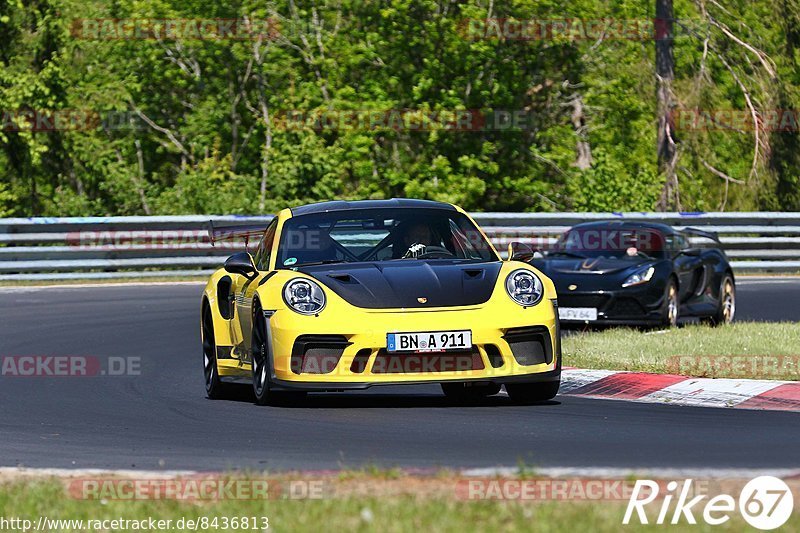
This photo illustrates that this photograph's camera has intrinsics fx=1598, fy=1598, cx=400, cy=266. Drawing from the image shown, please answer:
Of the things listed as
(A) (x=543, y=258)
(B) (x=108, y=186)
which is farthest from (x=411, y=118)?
(A) (x=543, y=258)

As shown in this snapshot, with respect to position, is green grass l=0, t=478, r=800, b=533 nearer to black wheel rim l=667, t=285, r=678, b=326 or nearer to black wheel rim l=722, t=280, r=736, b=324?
black wheel rim l=667, t=285, r=678, b=326

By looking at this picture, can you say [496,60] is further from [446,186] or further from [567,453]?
[567,453]

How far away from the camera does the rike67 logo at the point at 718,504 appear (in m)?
5.68

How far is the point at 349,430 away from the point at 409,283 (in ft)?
4.49

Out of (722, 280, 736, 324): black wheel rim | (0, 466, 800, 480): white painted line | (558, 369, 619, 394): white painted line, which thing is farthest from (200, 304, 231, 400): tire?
(722, 280, 736, 324): black wheel rim

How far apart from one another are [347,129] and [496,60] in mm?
3749

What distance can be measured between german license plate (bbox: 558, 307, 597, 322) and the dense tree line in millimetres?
14481

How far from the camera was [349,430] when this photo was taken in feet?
29.9

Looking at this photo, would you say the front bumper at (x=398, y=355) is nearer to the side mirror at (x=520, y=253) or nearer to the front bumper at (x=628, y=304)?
the side mirror at (x=520, y=253)

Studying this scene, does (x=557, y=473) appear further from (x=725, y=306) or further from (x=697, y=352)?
(x=725, y=306)

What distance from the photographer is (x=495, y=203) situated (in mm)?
37031

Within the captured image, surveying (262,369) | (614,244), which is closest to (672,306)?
(614,244)

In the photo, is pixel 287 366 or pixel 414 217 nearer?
pixel 287 366

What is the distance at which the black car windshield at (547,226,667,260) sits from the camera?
691 inches
